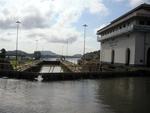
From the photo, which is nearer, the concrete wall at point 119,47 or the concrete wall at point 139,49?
the concrete wall at point 139,49

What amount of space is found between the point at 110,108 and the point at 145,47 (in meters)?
35.4

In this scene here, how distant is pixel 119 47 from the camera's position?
60.7 meters

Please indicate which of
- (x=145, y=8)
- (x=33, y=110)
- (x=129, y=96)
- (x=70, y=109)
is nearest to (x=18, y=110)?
(x=33, y=110)

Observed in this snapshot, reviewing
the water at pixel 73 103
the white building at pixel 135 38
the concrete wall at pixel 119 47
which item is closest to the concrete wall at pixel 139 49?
the white building at pixel 135 38

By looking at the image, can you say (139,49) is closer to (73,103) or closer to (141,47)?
(141,47)

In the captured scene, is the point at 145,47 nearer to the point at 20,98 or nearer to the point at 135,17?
the point at 135,17

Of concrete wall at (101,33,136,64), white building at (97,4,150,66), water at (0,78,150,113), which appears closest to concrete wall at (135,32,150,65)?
white building at (97,4,150,66)

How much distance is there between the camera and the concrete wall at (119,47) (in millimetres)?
52825

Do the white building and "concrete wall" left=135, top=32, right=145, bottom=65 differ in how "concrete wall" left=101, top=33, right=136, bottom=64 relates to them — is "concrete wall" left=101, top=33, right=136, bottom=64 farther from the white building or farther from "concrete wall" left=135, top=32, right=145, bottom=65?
"concrete wall" left=135, top=32, right=145, bottom=65

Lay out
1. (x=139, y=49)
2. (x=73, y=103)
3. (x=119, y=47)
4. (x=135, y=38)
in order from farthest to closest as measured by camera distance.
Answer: (x=119, y=47)
(x=139, y=49)
(x=135, y=38)
(x=73, y=103)

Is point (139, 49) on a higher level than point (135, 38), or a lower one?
lower

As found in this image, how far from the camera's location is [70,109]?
17.5 meters

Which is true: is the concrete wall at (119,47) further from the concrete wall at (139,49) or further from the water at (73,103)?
the water at (73,103)

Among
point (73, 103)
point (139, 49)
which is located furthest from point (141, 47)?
point (73, 103)
